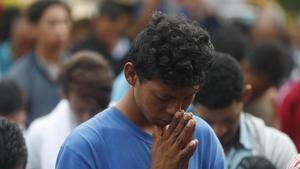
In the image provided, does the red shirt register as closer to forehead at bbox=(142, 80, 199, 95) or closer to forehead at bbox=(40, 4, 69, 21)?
forehead at bbox=(40, 4, 69, 21)

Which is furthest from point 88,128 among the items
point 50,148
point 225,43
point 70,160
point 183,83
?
point 225,43

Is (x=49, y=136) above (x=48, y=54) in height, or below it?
above

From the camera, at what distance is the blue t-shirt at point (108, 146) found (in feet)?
13.7

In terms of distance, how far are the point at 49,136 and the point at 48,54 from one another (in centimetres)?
285

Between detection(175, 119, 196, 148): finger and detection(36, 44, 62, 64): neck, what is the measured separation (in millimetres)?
5004

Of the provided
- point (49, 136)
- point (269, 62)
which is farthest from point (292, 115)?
point (49, 136)

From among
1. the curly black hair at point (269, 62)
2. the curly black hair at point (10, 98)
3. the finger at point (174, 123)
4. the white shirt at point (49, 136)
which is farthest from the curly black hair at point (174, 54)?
the curly black hair at point (269, 62)

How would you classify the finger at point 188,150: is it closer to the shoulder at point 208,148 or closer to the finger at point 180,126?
the finger at point 180,126

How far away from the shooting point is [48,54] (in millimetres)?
9109

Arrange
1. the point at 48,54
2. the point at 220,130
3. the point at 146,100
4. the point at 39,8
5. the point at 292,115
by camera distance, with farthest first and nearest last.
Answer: the point at 39,8 → the point at 48,54 → the point at 292,115 → the point at 220,130 → the point at 146,100

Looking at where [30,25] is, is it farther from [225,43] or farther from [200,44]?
[200,44]

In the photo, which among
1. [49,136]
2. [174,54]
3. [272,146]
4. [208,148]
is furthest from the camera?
[49,136]

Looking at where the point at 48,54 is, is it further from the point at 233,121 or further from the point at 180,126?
the point at 180,126

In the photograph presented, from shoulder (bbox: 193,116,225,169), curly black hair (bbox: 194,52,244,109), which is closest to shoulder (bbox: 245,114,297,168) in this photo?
curly black hair (bbox: 194,52,244,109)
